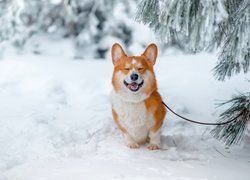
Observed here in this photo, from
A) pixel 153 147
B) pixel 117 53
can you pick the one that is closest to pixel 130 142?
pixel 153 147

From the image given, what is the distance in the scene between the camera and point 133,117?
316 cm

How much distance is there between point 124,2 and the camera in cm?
728

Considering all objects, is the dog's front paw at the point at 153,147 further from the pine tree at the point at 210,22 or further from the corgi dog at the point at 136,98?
the pine tree at the point at 210,22

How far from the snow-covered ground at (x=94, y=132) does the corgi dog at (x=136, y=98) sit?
0.38ft

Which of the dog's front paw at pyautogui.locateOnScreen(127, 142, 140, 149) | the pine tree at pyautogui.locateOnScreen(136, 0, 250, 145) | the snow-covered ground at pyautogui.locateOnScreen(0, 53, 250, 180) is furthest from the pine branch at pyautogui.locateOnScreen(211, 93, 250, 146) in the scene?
the dog's front paw at pyautogui.locateOnScreen(127, 142, 140, 149)

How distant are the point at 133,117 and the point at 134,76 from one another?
299 millimetres

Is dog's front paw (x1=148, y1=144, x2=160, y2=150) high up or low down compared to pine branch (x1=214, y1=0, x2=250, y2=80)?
down

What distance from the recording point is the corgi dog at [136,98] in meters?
3.10

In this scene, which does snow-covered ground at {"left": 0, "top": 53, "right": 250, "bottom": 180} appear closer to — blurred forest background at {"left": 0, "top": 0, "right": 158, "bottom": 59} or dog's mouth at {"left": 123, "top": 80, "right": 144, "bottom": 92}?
dog's mouth at {"left": 123, "top": 80, "right": 144, "bottom": 92}

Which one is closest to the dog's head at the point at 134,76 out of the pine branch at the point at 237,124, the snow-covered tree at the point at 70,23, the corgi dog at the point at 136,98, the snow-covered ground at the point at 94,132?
the corgi dog at the point at 136,98

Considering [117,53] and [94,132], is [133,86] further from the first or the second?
[94,132]

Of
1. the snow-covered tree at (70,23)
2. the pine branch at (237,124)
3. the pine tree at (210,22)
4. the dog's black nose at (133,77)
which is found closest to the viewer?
the pine tree at (210,22)

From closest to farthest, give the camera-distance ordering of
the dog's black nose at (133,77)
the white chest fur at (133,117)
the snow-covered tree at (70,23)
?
the dog's black nose at (133,77) → the white chest fur at (133,117) → the snow-covered tree at (70,23)

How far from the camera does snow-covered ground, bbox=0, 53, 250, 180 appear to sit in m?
2.81
